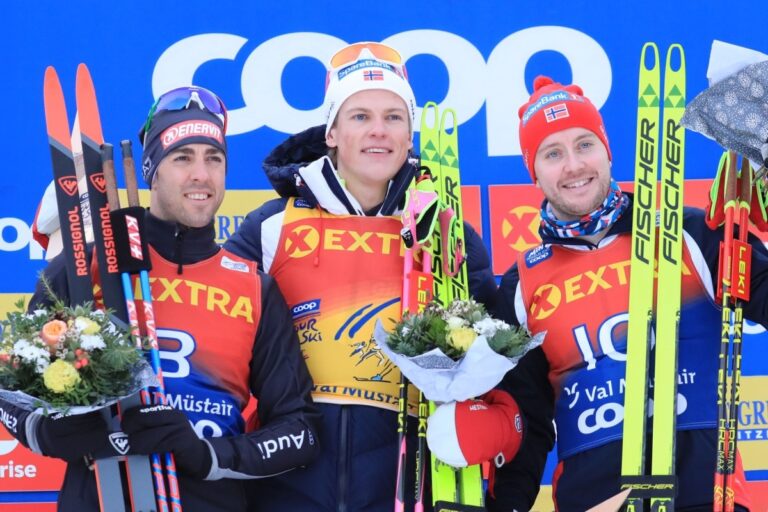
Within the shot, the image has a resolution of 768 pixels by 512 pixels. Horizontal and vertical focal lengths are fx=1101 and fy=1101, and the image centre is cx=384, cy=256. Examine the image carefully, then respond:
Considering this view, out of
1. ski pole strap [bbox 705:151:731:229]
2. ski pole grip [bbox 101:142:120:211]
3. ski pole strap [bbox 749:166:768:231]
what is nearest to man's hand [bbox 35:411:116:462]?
ski pole grip [bbox 101:142:120:211]

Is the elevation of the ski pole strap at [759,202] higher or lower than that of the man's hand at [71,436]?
higher

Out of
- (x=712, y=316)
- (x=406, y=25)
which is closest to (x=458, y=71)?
(x=406, y=25)

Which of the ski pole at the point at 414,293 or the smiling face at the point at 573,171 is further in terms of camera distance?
the smiling face at the point at 573,171

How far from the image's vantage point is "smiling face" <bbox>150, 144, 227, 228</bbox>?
3.14 meters

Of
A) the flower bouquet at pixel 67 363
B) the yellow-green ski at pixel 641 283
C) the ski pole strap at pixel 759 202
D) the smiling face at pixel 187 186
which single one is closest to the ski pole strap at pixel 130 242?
the smiling face at pixel 187 186

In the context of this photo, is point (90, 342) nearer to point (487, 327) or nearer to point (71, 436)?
point (71, 436)

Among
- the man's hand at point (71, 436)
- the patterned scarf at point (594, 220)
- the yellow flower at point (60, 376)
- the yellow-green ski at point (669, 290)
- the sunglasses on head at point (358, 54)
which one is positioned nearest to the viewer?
the yellow flower at point (60, 376)

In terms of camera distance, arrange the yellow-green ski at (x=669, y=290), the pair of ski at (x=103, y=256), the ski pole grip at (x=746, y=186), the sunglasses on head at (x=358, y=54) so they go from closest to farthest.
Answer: the pair of ski at (x=103, y=256) → the yellow-green ski at (x=669, y=290) → the ski pole grip at (x=746, y=186) → the sunglasses on head at (x=358, y=54)

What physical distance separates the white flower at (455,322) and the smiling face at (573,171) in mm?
543

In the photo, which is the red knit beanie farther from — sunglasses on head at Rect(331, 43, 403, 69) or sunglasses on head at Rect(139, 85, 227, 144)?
sunglasses on head at Rect(139, 85, 227, 144)

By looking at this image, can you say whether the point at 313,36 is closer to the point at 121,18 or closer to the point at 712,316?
the point at 121,18

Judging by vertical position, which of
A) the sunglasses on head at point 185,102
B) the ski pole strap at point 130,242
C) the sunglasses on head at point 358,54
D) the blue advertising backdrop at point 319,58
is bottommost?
the ski pole strap at point 130,242

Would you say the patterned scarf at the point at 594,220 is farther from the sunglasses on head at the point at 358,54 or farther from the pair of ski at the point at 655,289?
the sunglasses on head at the point at 358,54

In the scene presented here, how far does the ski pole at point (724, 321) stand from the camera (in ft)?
9.57
